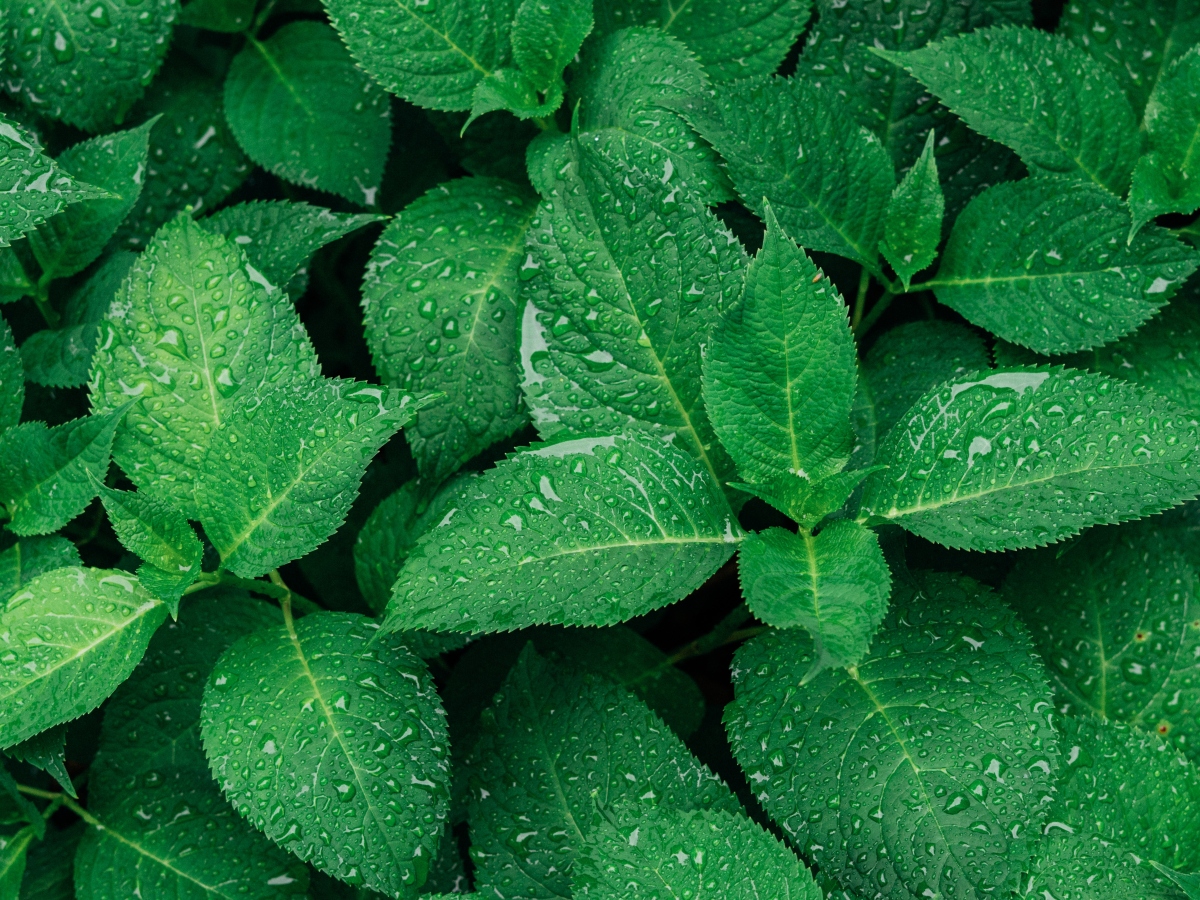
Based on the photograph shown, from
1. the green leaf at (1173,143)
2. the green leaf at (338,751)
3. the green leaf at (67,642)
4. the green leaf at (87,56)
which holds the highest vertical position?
the green leaf at (87,56)

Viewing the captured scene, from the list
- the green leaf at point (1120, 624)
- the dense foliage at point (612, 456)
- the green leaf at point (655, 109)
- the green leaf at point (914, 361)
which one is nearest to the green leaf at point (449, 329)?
the dense foliage at point (612, 456)

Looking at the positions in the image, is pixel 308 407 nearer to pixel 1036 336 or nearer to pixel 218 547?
pixel 218 547

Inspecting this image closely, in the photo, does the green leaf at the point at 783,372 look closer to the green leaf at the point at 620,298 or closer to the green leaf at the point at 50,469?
the green leaf at the point at 620,298

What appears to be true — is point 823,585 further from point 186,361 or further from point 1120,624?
point 186,361

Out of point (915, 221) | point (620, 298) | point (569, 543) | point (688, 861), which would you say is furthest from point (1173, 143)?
point (688, 861)

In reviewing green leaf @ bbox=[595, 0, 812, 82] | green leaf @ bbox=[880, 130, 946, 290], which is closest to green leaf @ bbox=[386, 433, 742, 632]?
green leaf @ bbox=[880, 130, 946, 290]

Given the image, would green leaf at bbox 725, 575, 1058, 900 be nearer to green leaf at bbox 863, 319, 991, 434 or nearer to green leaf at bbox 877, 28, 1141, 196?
green leaf at bbox 863, 319, 991, 434
